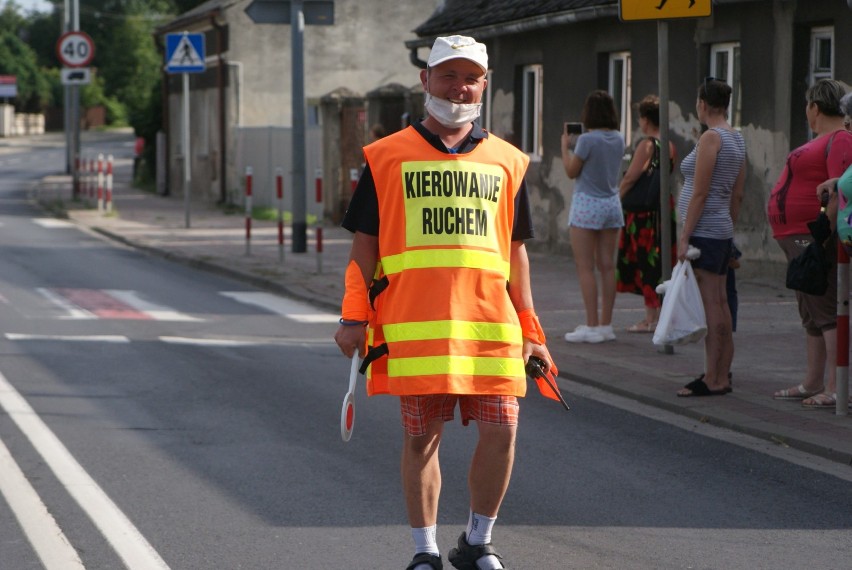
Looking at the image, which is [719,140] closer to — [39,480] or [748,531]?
[748,531]

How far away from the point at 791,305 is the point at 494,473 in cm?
901

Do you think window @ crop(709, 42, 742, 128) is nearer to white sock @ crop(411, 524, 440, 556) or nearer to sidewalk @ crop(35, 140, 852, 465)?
sidewalk @ crop(35, 140, 852, 465)

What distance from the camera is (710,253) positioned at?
348 inches

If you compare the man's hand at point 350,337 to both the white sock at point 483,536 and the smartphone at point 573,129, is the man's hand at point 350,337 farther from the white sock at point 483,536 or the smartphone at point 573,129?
the smartphone at point 573,129

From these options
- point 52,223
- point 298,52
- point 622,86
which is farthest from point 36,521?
point 52,223

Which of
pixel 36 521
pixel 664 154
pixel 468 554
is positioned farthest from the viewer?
pixel 664 154

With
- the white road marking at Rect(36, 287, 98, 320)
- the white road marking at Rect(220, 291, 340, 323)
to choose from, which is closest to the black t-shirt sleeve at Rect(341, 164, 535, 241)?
the white road marking at Rect(220, 291, 340, 323)

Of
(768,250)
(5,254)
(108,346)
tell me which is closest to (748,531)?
(108,346)

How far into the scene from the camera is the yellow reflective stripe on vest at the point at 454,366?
4.85m

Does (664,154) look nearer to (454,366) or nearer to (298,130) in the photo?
(454,366)

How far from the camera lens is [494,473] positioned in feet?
16.6

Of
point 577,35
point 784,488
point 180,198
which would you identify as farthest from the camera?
point 180,198

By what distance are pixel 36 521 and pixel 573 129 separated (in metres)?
6.36

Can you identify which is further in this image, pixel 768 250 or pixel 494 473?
pixel 768 250
